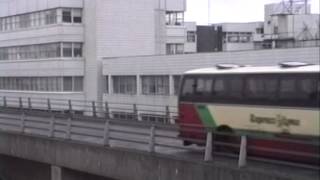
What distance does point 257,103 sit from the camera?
16.0m

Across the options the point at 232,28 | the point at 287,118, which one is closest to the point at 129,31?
the point at 287,118

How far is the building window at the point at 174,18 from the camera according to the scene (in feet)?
212

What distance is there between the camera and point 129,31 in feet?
198

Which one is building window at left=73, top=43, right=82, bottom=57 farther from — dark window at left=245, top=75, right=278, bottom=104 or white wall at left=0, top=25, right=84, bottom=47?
dark window at left=245, top=75, right=278, bottom=104

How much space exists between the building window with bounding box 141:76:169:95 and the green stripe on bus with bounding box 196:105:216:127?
3429 centimetres

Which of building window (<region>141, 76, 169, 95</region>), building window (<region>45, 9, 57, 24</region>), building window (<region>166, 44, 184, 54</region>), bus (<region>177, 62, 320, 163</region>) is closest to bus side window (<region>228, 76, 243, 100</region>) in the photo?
bus (<region>177, 62, 320, 163</region>)

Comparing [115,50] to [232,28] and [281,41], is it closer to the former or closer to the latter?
[281,41]

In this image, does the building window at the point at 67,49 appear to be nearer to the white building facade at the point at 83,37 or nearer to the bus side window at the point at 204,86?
the white building facade at the point at 83,37

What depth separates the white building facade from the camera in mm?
58844

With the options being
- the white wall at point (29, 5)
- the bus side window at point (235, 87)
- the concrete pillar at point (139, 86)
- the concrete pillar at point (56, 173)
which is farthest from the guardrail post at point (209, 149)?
the white wall at point (29, 5)

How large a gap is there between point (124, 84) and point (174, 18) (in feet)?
34.9

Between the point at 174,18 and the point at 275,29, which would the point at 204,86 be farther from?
the point at 275,29

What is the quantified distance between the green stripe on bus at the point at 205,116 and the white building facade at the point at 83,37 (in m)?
41.1

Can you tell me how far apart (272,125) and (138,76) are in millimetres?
40733
